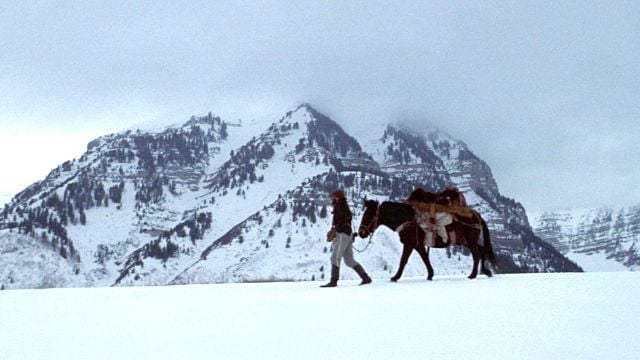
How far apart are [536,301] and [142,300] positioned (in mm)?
5502

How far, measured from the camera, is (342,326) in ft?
18.5

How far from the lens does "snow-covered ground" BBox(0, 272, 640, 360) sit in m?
4.71

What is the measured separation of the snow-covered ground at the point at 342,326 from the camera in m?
4.71

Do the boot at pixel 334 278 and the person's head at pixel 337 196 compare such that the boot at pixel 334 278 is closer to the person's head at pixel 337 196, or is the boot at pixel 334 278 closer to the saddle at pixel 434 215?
the person's head at pixel 337 196

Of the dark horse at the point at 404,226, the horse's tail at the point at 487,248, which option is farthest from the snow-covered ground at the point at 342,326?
the horse's tail at the point at 487,248

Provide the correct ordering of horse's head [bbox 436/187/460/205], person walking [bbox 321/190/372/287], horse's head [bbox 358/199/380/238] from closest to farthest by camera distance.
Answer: person walking [bbox 321/190/372/287]
horse's head [bbox 358/199/380/238]
horse's head [bbox 436/187/460/205]

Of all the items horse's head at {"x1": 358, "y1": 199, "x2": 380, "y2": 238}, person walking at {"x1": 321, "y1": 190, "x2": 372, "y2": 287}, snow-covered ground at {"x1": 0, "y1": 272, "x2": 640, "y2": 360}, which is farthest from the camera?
horse's head at {"x1": 358, "y1": 199, "x2": 380, "y2": 238}

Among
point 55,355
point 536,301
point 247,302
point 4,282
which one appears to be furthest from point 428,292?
point 4,282

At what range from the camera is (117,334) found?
5543 millimetres

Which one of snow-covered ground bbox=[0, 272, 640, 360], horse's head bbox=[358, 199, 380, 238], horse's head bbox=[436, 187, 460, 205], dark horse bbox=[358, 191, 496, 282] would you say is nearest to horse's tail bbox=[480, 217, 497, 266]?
dark horse bbox=[358, 191, 496, 282]

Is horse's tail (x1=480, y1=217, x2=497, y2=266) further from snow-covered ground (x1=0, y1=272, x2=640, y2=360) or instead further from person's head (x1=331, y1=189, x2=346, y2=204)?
snow-covered ground (x1=0, y1=272, x2=640, y2=360)

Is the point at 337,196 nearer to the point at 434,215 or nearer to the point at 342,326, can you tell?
the point at 434,215

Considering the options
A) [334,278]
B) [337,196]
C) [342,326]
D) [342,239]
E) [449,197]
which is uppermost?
[449,197]

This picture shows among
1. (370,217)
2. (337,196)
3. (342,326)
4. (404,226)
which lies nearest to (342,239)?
(370,217)
